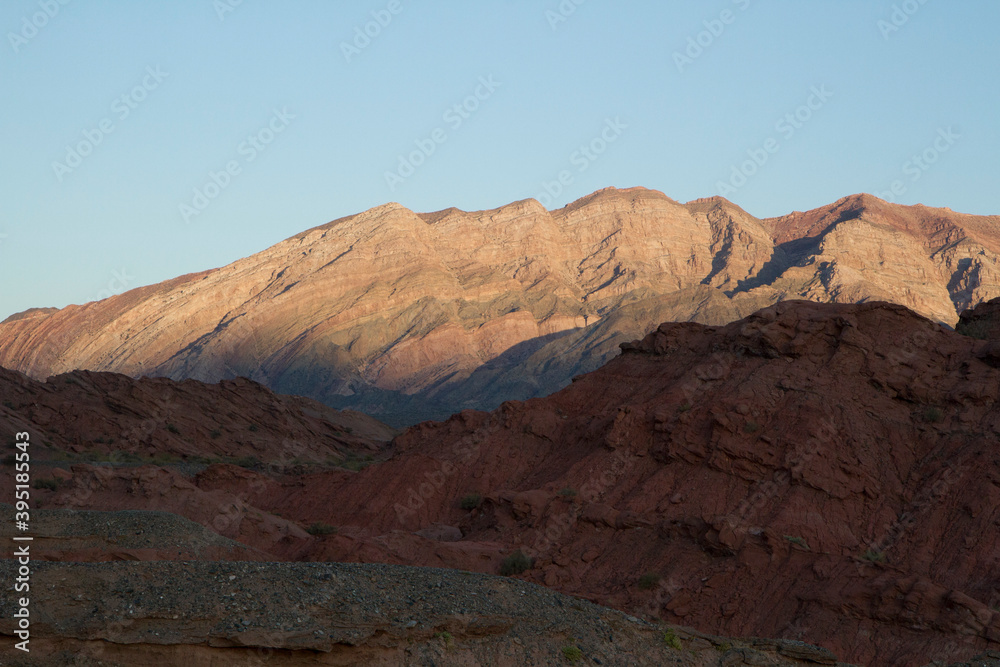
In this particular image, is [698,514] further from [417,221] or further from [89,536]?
[417,221]

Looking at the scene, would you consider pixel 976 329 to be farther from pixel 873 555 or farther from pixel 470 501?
pixel 470 501

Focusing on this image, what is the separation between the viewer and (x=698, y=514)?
19.7 meters

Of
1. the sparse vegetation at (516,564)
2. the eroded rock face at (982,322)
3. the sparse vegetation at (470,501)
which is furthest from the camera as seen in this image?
the sparse vegetation at (470,501)

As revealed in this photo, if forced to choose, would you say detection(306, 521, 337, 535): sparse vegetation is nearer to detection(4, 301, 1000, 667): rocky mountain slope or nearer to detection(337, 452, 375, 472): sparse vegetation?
detection(4, 301, 1000, 667): rocky mountain slope

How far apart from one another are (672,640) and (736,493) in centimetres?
1021

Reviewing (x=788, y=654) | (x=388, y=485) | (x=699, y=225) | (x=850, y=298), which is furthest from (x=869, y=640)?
(x=699, y=225)

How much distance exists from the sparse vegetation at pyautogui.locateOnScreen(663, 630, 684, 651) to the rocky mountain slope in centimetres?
513

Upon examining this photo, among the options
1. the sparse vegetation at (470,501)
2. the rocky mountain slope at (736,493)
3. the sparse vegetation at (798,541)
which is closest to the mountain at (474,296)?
the rocky mountain slope at (736,493)

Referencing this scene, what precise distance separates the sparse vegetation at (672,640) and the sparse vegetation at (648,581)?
6363 millimetres

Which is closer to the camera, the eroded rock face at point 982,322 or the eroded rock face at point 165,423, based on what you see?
the eroded rock face at point 982,322

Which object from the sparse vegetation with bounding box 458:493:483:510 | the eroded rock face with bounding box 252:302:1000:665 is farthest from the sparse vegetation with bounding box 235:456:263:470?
the sparse vegetation with bounding box 458:493:483:510

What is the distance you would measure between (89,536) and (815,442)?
1483cm

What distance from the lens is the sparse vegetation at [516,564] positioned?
18.5m

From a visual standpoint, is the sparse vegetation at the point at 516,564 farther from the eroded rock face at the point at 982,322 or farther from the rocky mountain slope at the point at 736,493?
the eroded rock face at the point at 982,322
